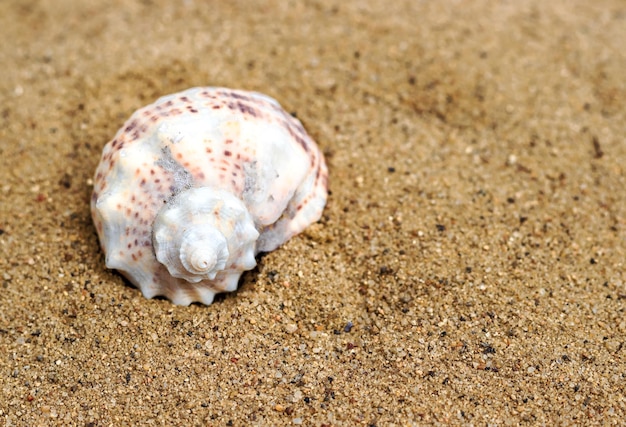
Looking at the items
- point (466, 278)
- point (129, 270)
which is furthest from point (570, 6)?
point (129, 270)

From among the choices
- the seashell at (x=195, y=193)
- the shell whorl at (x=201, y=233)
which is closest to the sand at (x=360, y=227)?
the seashell at (x=195, y=193)

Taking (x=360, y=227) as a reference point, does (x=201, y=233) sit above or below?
above

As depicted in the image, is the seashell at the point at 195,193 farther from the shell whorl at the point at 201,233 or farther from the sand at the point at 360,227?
the sand at the point at 360,227

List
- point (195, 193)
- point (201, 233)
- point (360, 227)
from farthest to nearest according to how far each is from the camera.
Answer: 1. point (360, 227)
2. point (195, 193)
3. point (201, 233)

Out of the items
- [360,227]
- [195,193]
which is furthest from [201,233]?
[360,227]

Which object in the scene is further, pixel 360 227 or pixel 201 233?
pixel 360 227

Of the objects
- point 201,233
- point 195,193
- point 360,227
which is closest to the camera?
point 201,233

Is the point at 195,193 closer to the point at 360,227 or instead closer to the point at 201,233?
the point at 201,233
